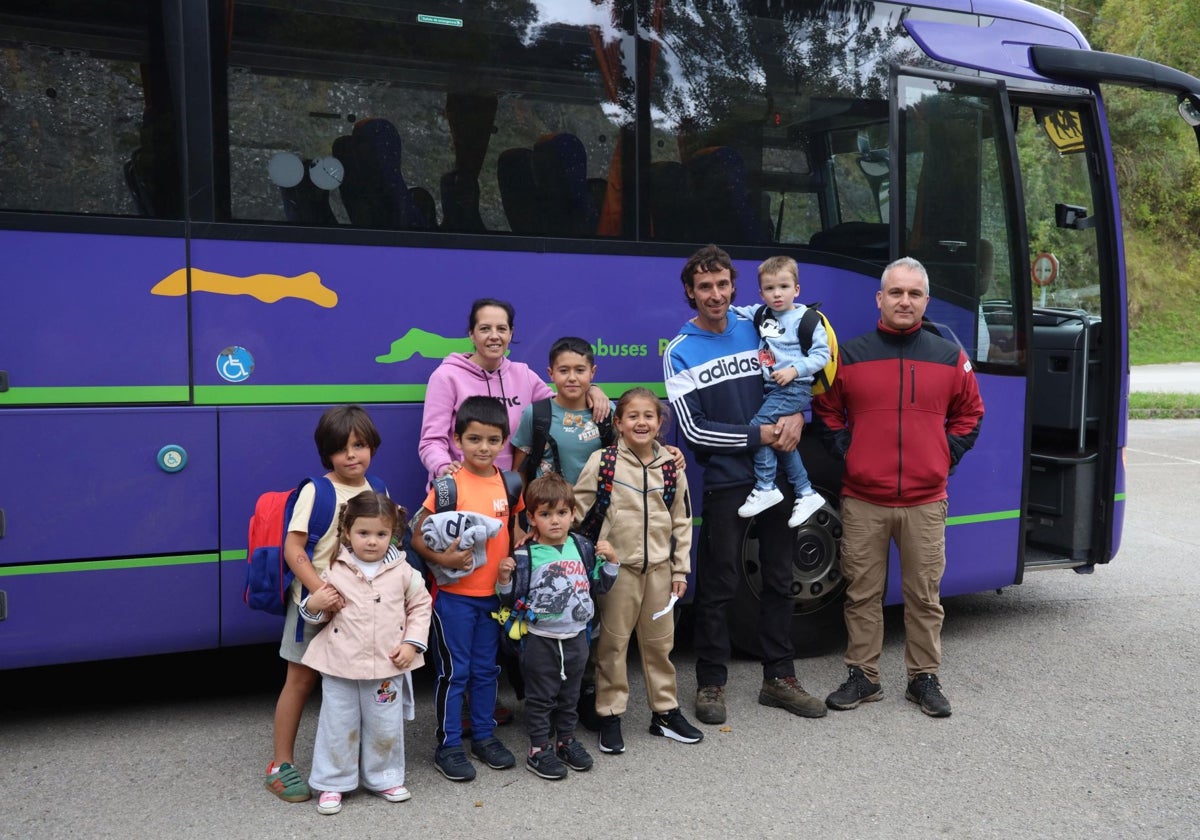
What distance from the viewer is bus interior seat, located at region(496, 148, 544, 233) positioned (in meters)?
5.00

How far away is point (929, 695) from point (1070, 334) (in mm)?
2564

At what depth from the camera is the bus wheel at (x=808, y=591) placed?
19.1ft

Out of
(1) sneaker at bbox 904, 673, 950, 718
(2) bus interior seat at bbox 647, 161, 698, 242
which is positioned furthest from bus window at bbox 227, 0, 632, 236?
(1) sneaker at bbox 904, 673, 950, 718

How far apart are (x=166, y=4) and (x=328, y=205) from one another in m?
0.95

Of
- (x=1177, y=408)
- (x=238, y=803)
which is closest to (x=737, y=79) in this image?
(x=238, y=803)

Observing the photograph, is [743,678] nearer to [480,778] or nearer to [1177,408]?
[480,778]

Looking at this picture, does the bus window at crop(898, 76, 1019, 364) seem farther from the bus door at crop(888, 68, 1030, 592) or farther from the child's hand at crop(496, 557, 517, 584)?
the child's hand at crop(496, 557, 517, 584)

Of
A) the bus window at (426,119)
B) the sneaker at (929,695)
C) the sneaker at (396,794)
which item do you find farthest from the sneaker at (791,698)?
the bus window at (426,119)

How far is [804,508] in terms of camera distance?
5090mm

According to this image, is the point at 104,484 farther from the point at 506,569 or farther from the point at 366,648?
the point at 506,569

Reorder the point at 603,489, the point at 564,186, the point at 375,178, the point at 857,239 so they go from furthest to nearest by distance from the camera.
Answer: the point at 857,239 < the point at 564,186 < the point at 375,178 < the point at 603,489

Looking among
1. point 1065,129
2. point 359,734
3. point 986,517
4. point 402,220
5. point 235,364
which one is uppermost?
point 1065,129

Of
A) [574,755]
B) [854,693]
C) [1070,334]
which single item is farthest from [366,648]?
[1070,334]

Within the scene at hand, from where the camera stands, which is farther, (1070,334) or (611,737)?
(1070,334)
